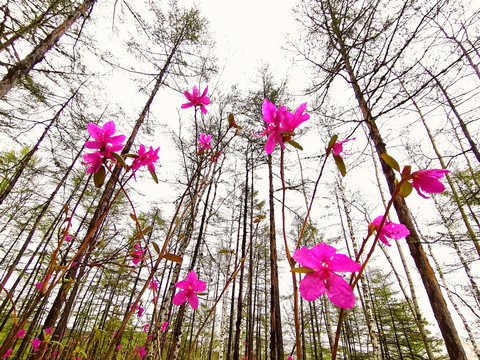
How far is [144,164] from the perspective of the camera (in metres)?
0.94

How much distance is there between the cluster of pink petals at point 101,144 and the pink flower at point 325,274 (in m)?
0.69

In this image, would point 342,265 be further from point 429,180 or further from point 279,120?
point 279,120

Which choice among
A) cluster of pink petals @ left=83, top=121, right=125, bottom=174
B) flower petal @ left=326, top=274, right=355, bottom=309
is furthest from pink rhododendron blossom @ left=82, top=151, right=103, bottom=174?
flower petal @ left=326, top=274, right=355, bottom=309

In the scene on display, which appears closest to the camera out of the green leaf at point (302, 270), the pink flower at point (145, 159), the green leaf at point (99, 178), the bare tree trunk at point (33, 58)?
the green leaf at point (302, 270)

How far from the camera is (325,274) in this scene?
523mm

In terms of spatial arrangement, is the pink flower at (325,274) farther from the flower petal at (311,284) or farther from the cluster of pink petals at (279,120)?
the cluster of pink petals at (279,120)

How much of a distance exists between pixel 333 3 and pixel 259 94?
9.62ft

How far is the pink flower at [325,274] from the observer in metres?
0.50

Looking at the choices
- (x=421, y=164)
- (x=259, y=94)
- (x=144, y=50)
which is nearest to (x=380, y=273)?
(x=421, y=164)

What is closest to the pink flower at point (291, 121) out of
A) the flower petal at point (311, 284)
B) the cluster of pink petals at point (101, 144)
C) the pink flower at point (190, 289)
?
the flower petal at point (311, 284)

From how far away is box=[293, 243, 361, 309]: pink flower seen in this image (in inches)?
19.6

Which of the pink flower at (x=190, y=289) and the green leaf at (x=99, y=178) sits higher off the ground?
the green leaf at (x=99, y=178)

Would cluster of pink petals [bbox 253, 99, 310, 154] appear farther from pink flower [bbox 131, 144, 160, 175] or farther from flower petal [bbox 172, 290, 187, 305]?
flower petal [bbox 172, 290, 187, 305]

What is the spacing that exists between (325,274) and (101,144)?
0.82 m
